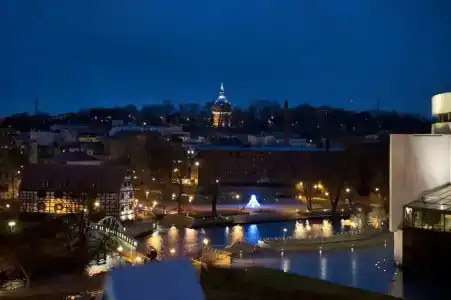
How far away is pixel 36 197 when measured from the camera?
45.0 ft

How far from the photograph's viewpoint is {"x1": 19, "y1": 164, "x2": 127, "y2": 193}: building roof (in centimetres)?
1354

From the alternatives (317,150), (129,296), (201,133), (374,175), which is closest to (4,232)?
(129,296)

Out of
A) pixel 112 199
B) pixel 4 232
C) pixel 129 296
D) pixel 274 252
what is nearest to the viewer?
pixel 129 296

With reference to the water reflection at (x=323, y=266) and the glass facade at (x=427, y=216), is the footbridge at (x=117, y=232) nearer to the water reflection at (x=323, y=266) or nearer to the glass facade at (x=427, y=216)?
the water reflection at (x=323, y=266)

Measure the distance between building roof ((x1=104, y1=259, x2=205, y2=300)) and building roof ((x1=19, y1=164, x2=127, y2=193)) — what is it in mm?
10728

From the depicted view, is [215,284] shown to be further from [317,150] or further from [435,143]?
[317,150]

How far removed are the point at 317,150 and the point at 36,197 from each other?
513 inches

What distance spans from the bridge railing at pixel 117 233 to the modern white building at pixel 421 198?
4345mm

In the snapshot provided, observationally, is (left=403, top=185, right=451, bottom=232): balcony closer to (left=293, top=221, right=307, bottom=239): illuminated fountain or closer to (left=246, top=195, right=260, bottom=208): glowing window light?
(left=293, top=221, right=307, bottom=239): illuminated fountain

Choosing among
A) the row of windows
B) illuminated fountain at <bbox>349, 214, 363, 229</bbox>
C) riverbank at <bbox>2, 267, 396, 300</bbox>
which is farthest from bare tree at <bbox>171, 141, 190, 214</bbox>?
riverbank at <bbox>2, 267, 396, 300</bbox>

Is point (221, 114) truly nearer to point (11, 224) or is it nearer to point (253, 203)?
point (253, 203)

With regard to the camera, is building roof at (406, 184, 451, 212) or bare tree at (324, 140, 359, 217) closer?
building roof at (406, 184, 451, 212)

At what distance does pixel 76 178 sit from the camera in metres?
13.7

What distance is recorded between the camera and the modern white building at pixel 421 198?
7.64 meters
